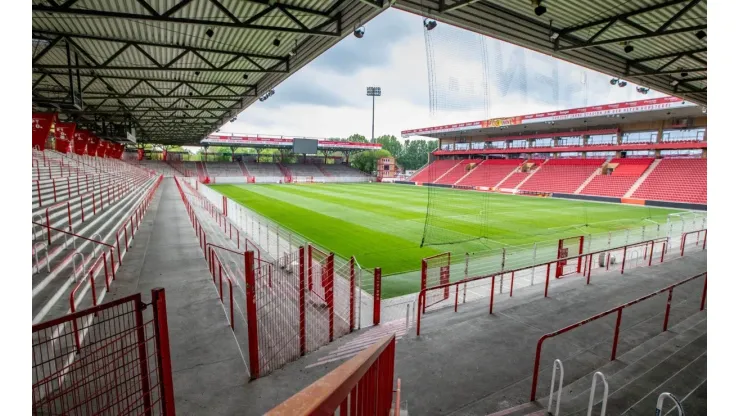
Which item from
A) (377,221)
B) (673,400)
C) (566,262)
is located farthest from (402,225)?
(673,400)

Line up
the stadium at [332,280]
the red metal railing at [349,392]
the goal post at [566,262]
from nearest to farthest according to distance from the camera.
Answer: the red metal railing at [349,392] < the stadium at [332,280] < the goal post at [566,262]

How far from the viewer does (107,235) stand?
35.9 ft

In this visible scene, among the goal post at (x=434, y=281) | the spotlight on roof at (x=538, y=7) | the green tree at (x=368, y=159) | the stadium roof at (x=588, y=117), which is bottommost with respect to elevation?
the goal post at (x=434, y=281)

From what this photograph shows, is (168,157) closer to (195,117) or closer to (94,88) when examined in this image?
(195,117)

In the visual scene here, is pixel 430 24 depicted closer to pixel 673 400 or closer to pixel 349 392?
pixel 673 400

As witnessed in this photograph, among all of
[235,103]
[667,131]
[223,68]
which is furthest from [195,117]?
[667,131]

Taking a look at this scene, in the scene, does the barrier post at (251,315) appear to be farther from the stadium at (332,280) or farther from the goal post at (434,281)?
the goal post at (434,281)

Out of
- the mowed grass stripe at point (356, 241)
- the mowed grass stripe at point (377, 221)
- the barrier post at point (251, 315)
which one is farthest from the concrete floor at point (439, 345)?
the mowed grass stripe at point (377, 221)

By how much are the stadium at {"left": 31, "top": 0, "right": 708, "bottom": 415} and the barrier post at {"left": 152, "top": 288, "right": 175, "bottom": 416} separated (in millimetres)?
16

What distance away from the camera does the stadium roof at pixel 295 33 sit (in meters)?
7.07

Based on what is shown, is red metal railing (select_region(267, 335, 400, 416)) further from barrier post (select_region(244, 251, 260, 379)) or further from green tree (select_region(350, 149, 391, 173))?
green tree (select_region(350, 149, 391, 173))

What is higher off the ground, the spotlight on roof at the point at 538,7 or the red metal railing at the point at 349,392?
the spotlight on roof at the point at 538,7

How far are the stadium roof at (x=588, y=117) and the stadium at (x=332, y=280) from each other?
1789cm

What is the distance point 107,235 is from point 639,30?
15.7 m
